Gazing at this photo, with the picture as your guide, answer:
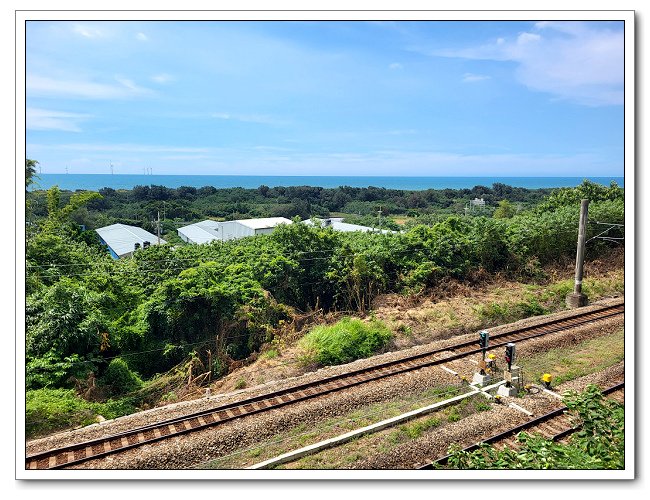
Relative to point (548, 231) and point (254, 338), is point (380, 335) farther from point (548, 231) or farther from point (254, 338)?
point (548, 231)

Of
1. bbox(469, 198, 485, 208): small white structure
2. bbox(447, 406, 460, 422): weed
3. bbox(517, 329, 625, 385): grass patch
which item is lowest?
bbox(447, 406, 460, 422): weed

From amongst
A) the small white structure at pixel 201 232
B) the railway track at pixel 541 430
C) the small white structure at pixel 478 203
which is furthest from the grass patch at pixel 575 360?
the small white structure at pixel 478 203

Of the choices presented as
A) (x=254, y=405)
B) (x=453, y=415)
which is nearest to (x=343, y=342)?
(x=254, y=405)

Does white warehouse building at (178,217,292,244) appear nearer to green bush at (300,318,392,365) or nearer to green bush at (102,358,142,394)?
green bush at (300,318,392,365)

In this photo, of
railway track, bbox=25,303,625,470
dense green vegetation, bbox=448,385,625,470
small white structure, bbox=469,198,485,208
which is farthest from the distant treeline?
dense green vegetation, bbox=448,385,625,470
